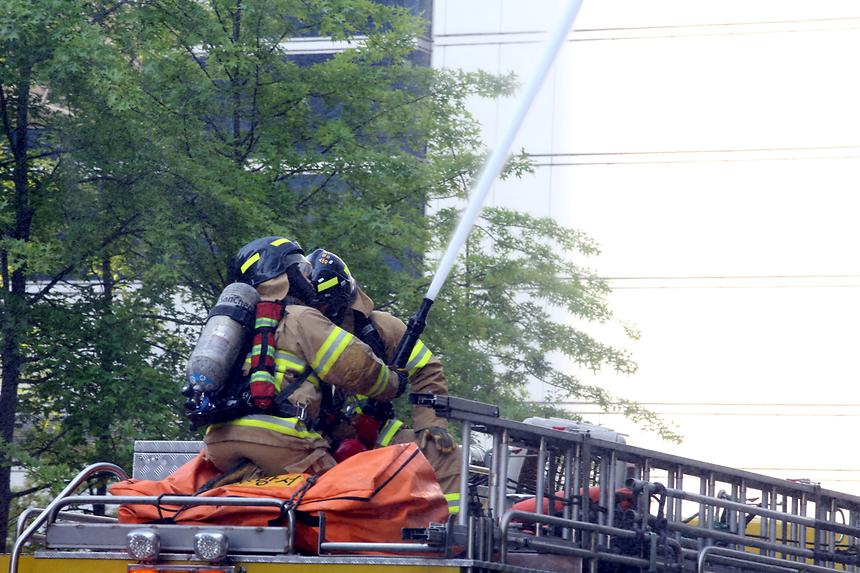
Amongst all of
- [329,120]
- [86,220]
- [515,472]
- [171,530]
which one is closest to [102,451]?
[86,220]

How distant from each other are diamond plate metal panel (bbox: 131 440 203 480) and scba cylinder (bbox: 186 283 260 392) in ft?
4.03

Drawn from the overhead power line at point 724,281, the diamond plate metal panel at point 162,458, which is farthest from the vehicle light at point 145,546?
the overhead power line at point 724,281

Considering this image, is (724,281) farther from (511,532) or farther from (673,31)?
(511,532)

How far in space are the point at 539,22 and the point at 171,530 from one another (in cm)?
1735

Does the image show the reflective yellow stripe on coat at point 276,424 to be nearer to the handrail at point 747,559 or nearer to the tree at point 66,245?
the handrail at point 747,559

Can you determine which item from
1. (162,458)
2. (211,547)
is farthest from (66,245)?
(211,547)

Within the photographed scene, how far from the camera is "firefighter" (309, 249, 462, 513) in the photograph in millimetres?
6590

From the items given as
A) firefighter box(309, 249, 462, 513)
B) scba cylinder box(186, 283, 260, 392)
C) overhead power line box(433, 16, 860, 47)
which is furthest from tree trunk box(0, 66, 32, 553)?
overhead power line box(433, 16, 860, 47)

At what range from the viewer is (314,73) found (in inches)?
568

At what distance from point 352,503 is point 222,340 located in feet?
3.45

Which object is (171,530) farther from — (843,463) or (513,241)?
(843,463)

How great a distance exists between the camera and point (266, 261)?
6.48 metres

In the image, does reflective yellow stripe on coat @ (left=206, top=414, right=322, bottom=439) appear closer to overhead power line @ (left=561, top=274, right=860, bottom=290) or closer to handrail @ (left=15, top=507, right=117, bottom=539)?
handrail @ (left=15, top=507, right=117, bottom=539)

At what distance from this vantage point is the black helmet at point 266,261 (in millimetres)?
6461
